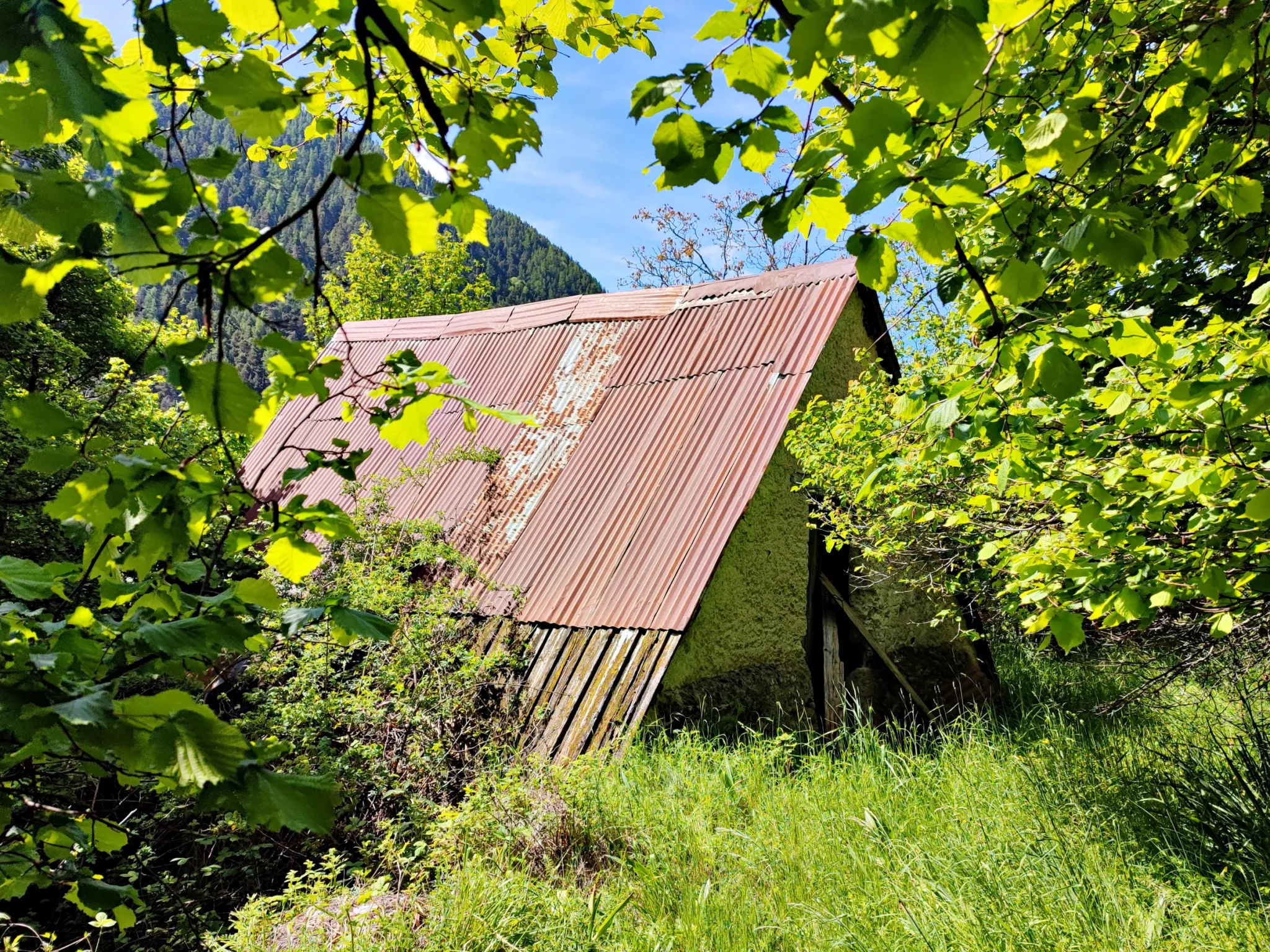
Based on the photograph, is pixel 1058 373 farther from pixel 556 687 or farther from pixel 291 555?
pixel 556 687

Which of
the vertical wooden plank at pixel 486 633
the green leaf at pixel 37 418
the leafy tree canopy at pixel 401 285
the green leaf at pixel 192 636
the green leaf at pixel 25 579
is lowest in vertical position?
the vertical wooden plank at pixel 486 633

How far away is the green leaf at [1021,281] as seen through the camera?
1780 mm

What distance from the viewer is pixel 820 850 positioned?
4.11m

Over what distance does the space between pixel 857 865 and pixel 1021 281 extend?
3.32 m

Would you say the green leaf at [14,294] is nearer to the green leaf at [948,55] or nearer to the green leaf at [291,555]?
the green leaf at [291,555]

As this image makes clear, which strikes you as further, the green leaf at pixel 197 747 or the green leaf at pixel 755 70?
the green leaf at pixel 755 70

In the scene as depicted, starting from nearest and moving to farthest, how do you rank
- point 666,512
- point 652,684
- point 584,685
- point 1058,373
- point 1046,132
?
point 1046,132, point 1058,373, point 652,684, point 584,685, point 666,512

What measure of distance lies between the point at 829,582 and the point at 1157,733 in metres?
3.02

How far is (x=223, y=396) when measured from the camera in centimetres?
148

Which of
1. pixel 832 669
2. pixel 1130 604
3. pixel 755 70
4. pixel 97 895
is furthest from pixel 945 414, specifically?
pixel 832 669

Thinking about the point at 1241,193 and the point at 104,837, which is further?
the point at 1241,193

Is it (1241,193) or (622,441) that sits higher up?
(1241,193)

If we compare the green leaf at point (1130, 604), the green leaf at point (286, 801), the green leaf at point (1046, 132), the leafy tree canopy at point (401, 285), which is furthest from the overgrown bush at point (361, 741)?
the leafy tree canopy at point (401, 285)

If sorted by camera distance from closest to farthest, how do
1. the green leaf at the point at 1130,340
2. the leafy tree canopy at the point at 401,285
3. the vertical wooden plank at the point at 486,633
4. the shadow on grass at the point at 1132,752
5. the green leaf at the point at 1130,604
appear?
1. the green leaf at the point at 1130,340
2. the green leaf at the point at 1130,604
3. the shadow on grass at the point at 1132,752
4. the vertical wooden plank at the point at 486,633
5. the leafy tree canopy at the point at 401,285
